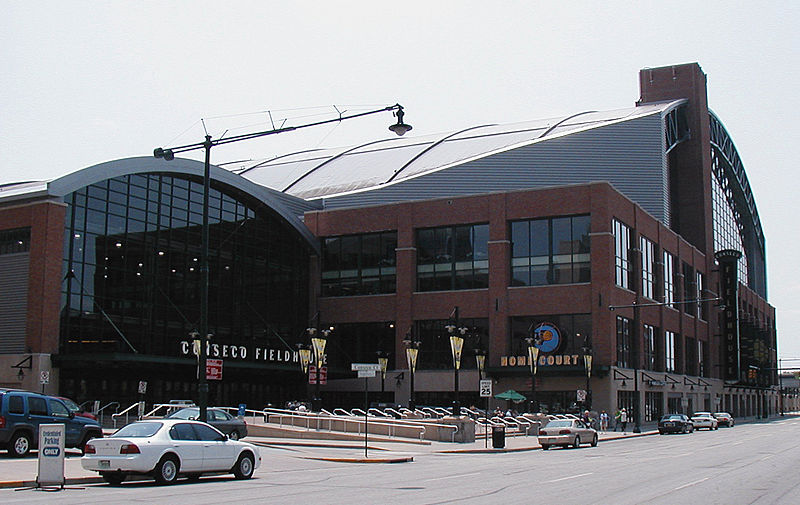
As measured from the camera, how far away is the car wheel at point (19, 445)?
26.7 meters

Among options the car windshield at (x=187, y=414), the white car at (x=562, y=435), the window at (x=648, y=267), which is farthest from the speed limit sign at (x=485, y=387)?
the window at (x=648, y=267)

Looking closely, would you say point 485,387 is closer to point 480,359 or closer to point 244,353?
point 480,359

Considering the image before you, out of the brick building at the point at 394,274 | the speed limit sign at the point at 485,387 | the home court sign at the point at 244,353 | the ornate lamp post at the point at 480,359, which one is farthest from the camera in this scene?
the ornate lamp post at the point at 480,359

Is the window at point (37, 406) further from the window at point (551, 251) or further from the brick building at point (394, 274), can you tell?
the window at point (551, 251)

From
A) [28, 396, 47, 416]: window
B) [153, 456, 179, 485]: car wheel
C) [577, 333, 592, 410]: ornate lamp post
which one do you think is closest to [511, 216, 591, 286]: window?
[577, 333, 592, 410]: ornate lamp post

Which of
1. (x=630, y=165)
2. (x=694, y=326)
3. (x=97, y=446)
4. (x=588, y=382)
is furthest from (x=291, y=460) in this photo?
(x=694, y=326)

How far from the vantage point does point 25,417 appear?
2700 centimetres

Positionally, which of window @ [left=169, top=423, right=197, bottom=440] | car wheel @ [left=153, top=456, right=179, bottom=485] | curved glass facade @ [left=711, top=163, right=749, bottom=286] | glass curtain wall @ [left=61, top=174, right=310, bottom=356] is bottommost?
car wheel @ [left=153, top=456, right=179, bottom=485]

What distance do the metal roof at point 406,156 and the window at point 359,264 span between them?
23.8 ft

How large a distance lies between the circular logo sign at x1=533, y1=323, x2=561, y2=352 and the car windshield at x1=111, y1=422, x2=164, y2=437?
1717 inches

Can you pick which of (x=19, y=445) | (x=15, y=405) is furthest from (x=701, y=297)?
(x=15, y=405)

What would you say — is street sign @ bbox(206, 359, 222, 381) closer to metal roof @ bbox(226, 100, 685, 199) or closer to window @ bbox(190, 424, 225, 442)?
window @ bbox(190, 424, 225, 442)

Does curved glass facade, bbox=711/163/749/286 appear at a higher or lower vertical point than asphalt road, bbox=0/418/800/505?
higher

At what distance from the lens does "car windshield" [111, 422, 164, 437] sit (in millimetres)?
21641
